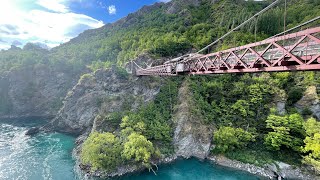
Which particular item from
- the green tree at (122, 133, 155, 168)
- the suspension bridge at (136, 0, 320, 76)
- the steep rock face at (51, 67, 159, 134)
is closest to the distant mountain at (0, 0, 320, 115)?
the steep rock face at (51, 67, 159, 134)

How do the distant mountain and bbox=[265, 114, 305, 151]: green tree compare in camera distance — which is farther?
the distant mountain

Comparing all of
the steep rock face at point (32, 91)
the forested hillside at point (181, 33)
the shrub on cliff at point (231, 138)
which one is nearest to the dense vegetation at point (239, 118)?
the shrub on cliff at point (231, 138)

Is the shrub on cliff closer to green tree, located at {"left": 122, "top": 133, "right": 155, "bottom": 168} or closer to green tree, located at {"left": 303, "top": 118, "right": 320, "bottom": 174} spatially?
green tree, located at {"left": 303, "top": 118, "right": 320, "bottom": 174}

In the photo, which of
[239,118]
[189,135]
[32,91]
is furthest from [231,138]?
[32,91]

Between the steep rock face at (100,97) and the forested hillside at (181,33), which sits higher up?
the forested hillside at (181,33)

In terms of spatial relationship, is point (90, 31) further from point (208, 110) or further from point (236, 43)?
point (208, 110)

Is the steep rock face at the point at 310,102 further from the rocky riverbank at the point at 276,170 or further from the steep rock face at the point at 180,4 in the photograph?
the steep rock face at the point at 180,4
